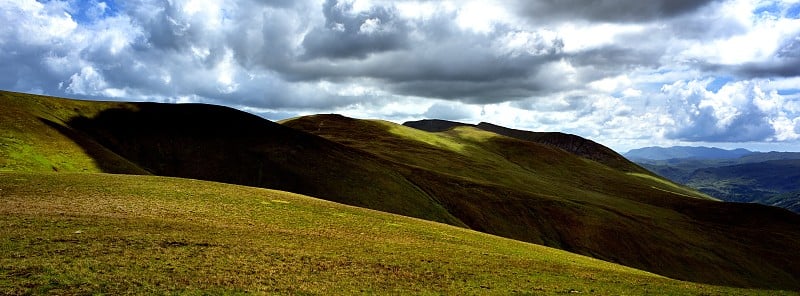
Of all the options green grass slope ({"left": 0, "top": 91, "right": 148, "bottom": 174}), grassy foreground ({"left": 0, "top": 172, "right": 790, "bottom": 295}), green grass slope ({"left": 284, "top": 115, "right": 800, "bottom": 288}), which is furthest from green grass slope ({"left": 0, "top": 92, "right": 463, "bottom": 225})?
grassy foreground ({"left": 0, "top": 172, "right": 790, "bottom": 295})

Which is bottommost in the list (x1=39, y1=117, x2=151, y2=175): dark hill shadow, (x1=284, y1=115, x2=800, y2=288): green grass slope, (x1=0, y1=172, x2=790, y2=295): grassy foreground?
(x1=284, y1=115, x2=800, y2=288): green grass slope

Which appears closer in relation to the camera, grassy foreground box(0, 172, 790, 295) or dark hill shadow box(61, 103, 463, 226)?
grassy foreground box(0, 172, 790, 295)

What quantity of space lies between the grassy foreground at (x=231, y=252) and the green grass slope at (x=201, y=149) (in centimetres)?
3055

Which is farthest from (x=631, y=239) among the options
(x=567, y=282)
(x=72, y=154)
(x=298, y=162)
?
(x=72, y=154)

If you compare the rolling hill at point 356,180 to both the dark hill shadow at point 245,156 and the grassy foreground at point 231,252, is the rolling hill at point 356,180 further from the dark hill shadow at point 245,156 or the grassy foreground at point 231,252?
the grassy foreground at point 231,252

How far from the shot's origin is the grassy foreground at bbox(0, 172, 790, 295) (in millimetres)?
25562

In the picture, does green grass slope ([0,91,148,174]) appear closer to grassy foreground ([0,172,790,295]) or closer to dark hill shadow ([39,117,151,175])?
dark hill shadow ([39,117,151,175])

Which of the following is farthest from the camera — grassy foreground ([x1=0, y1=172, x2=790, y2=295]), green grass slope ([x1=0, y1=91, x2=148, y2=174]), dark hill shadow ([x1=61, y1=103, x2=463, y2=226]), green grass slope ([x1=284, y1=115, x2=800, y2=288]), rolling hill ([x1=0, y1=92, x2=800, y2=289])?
green grass slope ([x1=284, y1=115, x2=800, y2=288])

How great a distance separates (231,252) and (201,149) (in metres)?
80.1

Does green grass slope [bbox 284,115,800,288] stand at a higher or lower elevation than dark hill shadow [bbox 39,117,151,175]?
lower

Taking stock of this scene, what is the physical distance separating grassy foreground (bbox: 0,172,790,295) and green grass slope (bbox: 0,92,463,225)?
100 ft

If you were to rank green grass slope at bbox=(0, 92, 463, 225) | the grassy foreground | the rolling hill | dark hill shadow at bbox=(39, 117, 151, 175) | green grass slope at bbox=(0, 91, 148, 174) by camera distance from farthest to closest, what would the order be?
the rolling hill < green grass slope at bbox=(0, 92, 463, 225) < dark hill shadow at bbox=(39, 117, 151, 175) < green grass slope at bbox=(0, 91, 148, 174) < the grassy foreground

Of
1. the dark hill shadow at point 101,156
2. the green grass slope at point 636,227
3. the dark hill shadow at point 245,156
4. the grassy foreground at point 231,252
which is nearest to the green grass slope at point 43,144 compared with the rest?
the dark hill shadow at point 101,156

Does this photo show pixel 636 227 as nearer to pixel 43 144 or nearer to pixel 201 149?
pixel 201 149
